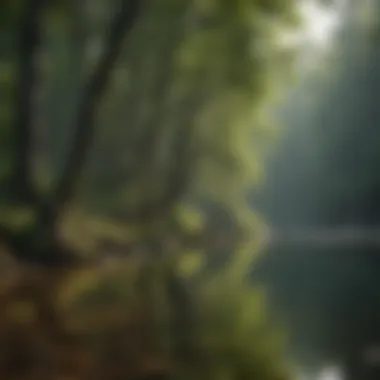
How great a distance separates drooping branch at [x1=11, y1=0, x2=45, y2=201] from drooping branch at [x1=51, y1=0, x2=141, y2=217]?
0.23 ft

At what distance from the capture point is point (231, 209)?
→ 4.87 feet

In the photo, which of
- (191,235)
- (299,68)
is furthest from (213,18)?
(191,235)

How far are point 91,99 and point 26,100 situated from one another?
0.13 metres

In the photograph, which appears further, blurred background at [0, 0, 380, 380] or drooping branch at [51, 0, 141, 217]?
drooping branch at [51, 0, 141, 217]

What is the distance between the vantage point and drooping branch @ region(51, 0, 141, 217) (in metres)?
1.35

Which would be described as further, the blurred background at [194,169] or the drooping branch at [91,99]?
the drooping branch at [91,99]

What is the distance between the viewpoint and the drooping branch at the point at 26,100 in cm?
133

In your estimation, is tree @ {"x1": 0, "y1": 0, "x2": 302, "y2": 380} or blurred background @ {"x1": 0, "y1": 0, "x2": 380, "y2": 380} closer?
blurred background @ {"x1": 0, "y1": 0, "x2": 380, "y2": 380}

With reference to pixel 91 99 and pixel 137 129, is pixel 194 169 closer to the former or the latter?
pixel 137 129

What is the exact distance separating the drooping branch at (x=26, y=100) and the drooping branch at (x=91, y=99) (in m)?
0.07

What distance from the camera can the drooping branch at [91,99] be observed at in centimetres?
135

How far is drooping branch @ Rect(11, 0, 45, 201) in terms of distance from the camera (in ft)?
4.38

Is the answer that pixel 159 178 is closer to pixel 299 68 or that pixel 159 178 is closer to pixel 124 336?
pixel 299 68

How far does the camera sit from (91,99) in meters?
1.37
